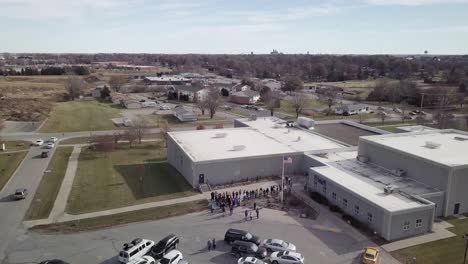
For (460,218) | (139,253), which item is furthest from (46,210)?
(460,218)

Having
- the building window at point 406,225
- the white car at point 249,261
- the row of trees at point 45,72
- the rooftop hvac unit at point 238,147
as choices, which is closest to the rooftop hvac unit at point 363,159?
the building window at point 406,225

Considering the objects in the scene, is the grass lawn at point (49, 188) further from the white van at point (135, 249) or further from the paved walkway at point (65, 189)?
the white van at point (135, 249)

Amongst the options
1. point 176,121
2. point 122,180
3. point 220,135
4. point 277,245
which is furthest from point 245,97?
point 277,245

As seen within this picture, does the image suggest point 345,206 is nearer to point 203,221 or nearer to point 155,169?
point 203,221

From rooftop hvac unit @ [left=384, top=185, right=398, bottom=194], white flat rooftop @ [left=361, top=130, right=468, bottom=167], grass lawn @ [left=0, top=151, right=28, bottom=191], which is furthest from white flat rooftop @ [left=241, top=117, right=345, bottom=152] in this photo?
grass lawn @ [left=0, top=151, right=28, bottom=191]

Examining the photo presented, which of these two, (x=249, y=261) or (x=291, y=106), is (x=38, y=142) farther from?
(x=291, y=106)

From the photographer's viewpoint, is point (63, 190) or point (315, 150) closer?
point (63, 190)
